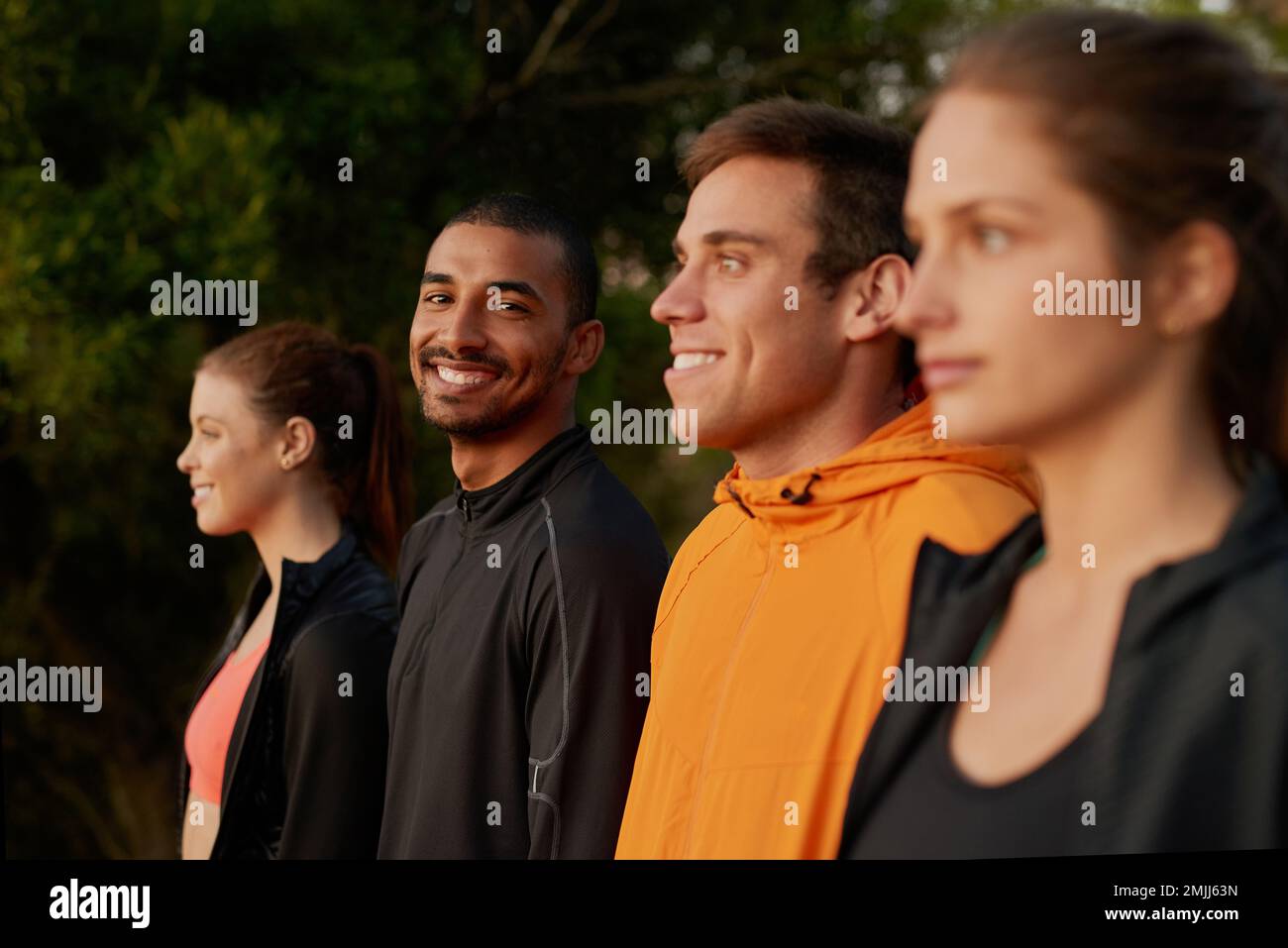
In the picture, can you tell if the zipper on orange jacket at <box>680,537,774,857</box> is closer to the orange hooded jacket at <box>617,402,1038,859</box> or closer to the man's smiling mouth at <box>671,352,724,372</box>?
the orange hooded jacket at <box>617,402,1038,859</box>

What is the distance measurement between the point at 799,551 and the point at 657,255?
3.67 meters

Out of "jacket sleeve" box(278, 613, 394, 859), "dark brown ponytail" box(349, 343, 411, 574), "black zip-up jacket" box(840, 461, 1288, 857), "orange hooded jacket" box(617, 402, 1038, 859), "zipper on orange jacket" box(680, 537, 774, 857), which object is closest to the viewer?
"black zip-up jacket" box(840, 461, 1288, 857)

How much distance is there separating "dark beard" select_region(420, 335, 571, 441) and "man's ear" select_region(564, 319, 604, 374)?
0.02 metres

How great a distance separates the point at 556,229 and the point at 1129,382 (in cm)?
144

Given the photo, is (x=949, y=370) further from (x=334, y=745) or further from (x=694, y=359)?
(x=334, y=745)

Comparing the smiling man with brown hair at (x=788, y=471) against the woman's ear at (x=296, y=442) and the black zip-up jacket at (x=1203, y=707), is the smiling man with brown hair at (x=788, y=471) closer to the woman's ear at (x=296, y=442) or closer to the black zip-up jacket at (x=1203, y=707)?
the black zip-up jacket at (x=1203, y=707)

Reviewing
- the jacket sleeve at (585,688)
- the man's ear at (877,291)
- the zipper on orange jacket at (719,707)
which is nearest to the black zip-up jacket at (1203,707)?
the zipper on orange jacket at (719,707)

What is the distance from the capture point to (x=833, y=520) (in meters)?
1.72

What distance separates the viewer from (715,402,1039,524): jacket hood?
166 centimetres

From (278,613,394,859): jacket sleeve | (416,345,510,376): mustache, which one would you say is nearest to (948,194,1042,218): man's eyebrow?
(416,345,510,376): mustache

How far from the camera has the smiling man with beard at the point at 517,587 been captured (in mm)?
2115

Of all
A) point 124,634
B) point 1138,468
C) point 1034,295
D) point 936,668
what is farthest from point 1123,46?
point 124,634
